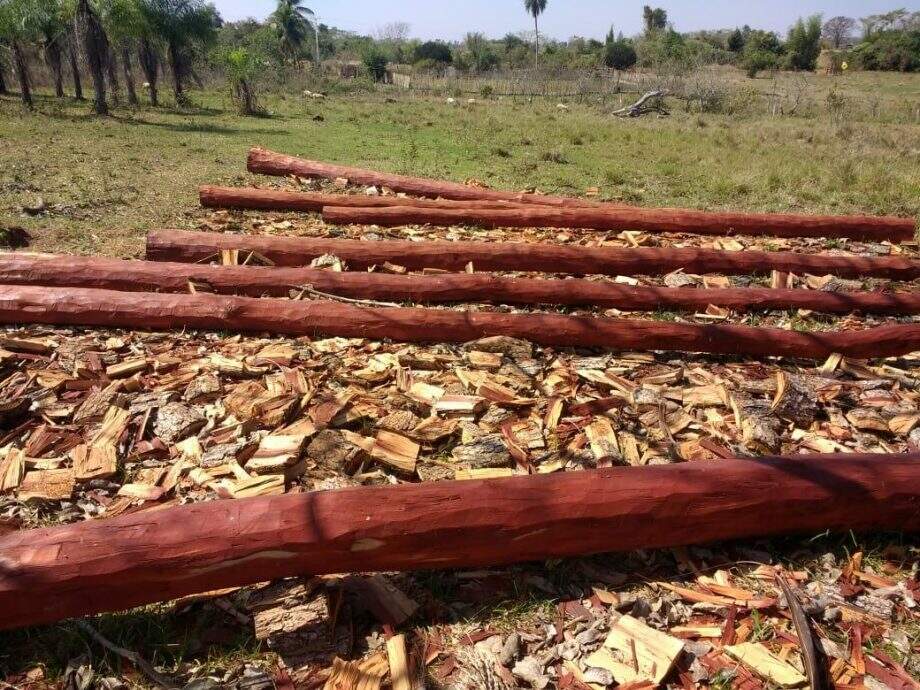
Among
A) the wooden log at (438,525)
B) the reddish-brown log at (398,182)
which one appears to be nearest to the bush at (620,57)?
the reddish-brown log at (398,182)

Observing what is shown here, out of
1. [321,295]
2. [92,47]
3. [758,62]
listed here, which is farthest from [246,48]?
[758,62]

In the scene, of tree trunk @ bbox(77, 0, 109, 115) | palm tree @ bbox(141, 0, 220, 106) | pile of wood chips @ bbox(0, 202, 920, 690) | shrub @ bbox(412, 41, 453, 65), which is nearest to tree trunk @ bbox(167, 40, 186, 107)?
palm tree @ bbox(141, 0, 220, 106)

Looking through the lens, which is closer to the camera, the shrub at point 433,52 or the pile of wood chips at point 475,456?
the pile of wood chips at point 475,456

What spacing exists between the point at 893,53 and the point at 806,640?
52576mm

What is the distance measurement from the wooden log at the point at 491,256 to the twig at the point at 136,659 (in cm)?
383

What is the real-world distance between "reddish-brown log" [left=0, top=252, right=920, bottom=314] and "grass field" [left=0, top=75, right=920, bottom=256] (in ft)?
4.69

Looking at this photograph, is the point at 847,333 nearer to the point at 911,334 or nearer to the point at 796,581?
the point at 911,334

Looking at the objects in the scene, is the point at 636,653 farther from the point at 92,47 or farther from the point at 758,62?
the point at 758,62

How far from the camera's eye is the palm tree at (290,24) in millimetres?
49188

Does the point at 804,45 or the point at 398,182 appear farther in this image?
the point at 804,45

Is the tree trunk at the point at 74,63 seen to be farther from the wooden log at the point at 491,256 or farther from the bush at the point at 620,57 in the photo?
the bush at the point at 620,57

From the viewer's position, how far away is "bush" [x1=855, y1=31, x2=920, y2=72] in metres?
40.1

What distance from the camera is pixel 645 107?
2261cm

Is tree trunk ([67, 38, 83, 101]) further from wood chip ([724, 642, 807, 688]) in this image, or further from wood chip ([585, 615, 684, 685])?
wood chip ([724, 642, 807, 688])
